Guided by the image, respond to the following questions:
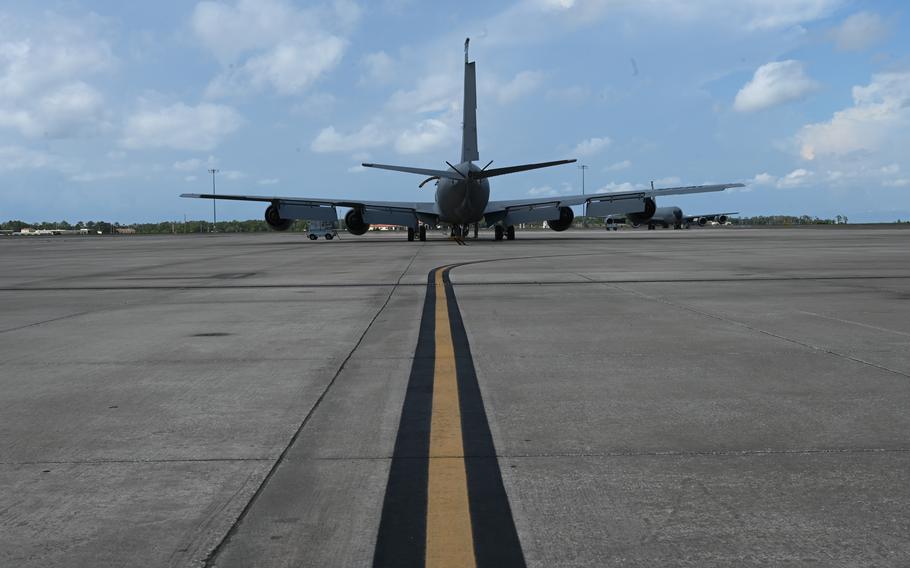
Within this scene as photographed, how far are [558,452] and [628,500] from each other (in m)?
0.76

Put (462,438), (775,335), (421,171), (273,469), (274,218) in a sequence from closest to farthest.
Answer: (273,469), (462,438), (775,335), (421,171), (274,218)

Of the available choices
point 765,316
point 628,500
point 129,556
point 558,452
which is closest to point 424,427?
point 558,452

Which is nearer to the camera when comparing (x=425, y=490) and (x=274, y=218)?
(x=425, y=490)

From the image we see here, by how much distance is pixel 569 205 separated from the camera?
4650 centimetres

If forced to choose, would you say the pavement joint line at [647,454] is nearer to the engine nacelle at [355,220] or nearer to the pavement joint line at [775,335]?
the pavement joint line at [775,335]

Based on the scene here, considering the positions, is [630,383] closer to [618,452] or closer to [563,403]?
[563,403]

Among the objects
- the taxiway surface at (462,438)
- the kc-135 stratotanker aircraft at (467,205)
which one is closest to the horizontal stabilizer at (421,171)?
the kc-135 stratotanker aircraft at (467,205)

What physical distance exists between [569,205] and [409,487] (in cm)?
4362

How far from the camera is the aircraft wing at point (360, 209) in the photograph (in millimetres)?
44297

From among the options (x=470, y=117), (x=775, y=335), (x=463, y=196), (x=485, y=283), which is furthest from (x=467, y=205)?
(x=775, y=335)

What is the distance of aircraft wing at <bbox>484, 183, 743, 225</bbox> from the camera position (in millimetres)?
43781

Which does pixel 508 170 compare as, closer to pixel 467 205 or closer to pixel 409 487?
pixel 467 205

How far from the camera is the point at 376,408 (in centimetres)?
526

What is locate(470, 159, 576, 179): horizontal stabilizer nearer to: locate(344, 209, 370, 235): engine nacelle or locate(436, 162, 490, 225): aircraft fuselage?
locate(436, 162, 490, 225): aircraft fuselage
